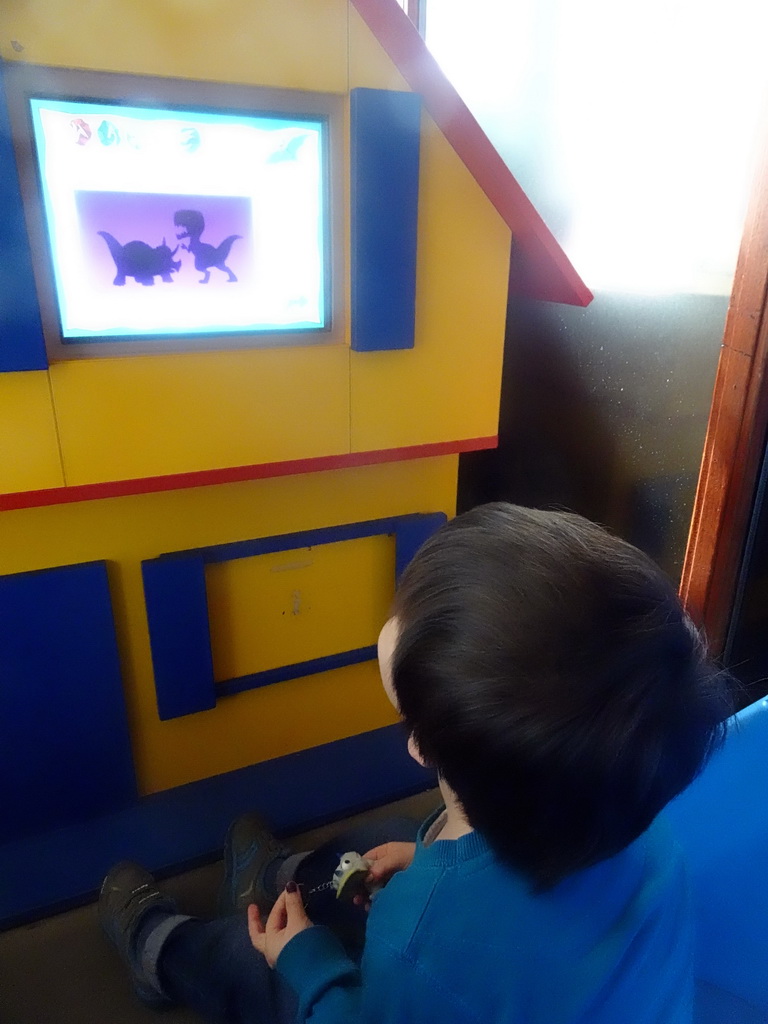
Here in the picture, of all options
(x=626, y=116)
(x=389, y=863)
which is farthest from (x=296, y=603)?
(x=626, y=116)

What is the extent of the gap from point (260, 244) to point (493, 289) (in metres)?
0.33

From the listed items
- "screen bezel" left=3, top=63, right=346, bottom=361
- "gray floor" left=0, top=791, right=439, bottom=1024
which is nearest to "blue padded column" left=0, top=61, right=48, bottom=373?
"screen bezel" left=3, top=63, right=346, bottom=361

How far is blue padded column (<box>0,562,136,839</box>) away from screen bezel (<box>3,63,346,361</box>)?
327 millimetres

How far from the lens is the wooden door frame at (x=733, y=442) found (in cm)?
114

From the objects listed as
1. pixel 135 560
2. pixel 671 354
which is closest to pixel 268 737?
pixel 135 560

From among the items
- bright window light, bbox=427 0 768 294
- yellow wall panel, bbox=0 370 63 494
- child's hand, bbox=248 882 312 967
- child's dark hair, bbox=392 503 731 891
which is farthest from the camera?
bright window light, bbox=427 0 768 294

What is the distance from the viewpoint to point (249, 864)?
1078mm

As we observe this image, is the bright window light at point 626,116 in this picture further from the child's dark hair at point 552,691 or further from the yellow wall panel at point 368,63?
the child's dark hair at point 552,691

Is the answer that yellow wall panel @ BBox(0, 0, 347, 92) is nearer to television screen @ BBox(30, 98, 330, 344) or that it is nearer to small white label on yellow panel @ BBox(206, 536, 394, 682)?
television screen @ BBox(30, 98, 330, 344)

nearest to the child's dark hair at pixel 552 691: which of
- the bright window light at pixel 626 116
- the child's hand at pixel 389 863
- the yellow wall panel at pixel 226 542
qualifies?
the child's hand at pixel 389 863

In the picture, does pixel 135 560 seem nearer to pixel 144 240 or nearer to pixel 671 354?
pixel 144 240

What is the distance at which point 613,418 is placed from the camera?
1.38 meters

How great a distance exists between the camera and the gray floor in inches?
38.1

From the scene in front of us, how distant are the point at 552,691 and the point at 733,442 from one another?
925mm
